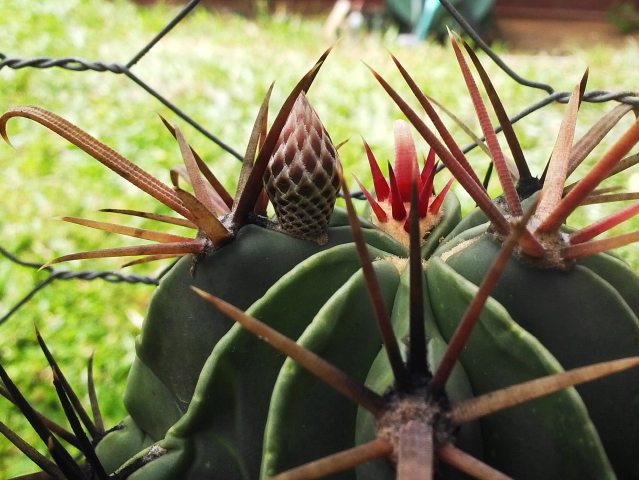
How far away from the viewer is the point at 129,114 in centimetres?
244

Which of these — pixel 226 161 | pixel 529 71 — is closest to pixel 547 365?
pixel 226 161

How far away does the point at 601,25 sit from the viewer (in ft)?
13.8

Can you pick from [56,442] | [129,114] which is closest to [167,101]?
[56,442]

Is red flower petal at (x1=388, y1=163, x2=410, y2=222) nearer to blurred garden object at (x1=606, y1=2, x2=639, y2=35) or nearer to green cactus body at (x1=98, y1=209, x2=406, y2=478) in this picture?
green cactus body at (x1=98, y1=209, x2=406, y2=478)

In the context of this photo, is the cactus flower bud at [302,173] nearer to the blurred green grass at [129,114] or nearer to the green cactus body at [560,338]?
the green cactus body at [560,338]

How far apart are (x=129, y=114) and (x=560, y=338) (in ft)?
7.51

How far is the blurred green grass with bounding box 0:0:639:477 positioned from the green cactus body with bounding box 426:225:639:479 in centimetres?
115

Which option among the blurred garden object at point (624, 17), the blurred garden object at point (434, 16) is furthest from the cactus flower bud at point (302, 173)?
the blurred garden object at point (624, 17)

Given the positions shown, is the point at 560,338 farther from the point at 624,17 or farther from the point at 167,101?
the point at 624,17

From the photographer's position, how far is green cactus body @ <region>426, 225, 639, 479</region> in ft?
1.26

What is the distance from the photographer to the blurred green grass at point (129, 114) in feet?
5.19

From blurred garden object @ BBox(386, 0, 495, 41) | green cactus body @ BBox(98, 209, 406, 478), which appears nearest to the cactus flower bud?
green cactus body @ BBox(98, 209, 406, 478)

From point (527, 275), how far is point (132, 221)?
5.29 ft

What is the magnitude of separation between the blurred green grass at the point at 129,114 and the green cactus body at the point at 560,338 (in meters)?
1.15
